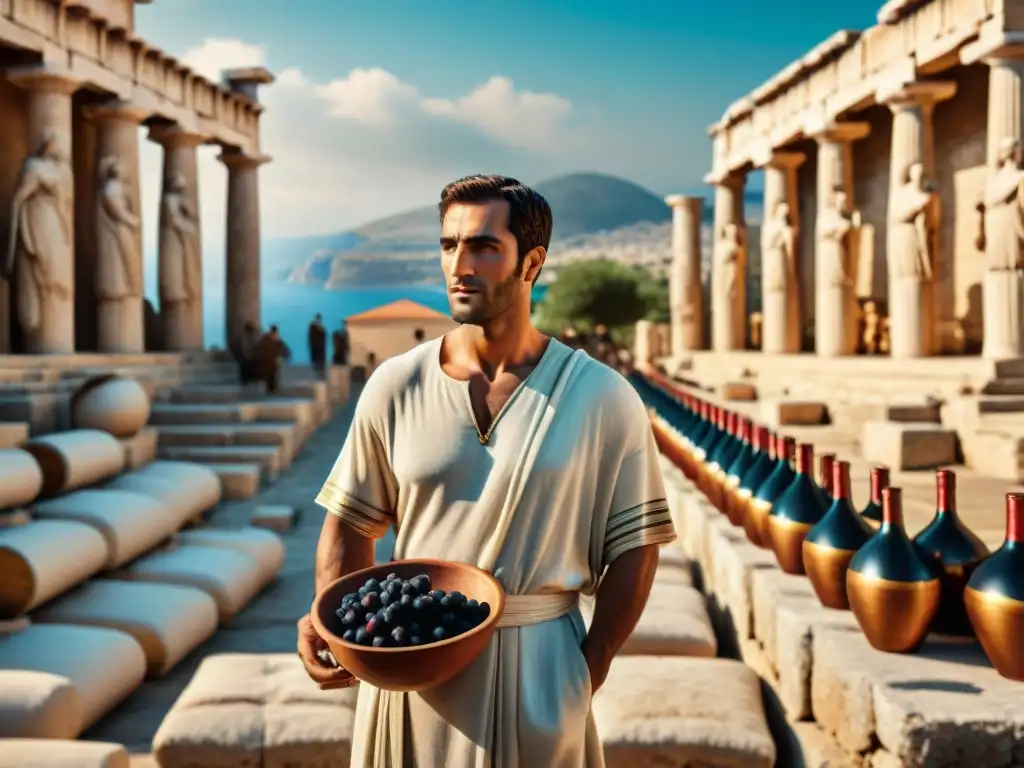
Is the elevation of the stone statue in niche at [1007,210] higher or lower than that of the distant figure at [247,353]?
higher

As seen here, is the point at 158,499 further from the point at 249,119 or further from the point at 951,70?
the point at 951,70

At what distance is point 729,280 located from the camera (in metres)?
23.3

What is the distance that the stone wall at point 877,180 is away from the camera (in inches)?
812

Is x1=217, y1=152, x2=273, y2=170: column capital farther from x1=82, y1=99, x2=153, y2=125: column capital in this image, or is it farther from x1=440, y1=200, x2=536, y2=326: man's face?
x1=440, y1=200, x2=536, y2=326: man's face

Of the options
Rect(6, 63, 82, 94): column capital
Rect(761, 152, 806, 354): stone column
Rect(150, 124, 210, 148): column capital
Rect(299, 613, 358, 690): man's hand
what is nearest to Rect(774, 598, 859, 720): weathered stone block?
Rect(299, 613, 358, 690): man's hand

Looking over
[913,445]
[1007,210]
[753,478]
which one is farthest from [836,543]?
[1007,210]

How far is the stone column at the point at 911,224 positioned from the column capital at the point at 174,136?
12821mm

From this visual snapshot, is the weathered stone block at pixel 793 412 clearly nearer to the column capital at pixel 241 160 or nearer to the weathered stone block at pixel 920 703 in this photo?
the weathered stone block at pixel 920 703

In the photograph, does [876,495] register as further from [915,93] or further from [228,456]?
[915,93]

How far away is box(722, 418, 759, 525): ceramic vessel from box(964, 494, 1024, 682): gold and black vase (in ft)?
6.91

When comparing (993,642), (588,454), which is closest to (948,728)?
(993,642)

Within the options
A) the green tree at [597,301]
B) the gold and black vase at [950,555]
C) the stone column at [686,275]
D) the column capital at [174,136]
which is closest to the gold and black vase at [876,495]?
the gold and black vase at [950,555]

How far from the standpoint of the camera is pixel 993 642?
261cm

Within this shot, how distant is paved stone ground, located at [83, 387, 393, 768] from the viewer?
4969 mm
